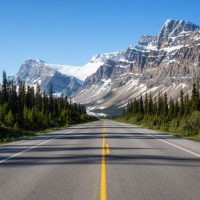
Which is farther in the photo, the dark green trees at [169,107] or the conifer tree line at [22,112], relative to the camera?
the dark green trees at [169,107]

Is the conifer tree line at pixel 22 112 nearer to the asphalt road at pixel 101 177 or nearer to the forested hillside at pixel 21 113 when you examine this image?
the forested hillside at pixel 21 113

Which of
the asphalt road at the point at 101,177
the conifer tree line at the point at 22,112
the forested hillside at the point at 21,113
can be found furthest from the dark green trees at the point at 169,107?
the asphalt road at the point at 101,177

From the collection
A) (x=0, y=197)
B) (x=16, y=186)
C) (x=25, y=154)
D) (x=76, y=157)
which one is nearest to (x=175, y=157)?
(x=76, y=157)

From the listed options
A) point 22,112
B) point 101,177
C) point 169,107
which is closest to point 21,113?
point 22,112

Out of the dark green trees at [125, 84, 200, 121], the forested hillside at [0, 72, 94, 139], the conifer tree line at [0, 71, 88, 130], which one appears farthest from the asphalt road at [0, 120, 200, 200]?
the dark green trees at [125, 84, 200, 121]

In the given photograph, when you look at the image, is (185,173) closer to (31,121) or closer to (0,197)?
(0,197)

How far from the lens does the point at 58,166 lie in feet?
52.7

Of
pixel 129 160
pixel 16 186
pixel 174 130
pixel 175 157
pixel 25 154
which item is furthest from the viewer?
pixel 174 130

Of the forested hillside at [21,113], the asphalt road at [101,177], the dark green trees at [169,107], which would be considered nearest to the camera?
the asphalt road at [101,177]

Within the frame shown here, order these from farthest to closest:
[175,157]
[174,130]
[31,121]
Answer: [31,121] → [174,130] → [175,157]

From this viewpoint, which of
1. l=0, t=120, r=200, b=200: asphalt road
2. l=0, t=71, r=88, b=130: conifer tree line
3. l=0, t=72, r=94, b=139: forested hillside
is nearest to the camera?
l=0, t=120, r=200, b=200: asphalt road

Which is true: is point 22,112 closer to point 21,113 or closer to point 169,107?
point 21,113

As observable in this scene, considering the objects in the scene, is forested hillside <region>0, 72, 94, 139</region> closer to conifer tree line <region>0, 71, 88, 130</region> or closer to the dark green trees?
conifer tree line <region>0, 71, 88, 130</region>

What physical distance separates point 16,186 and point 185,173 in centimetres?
528
